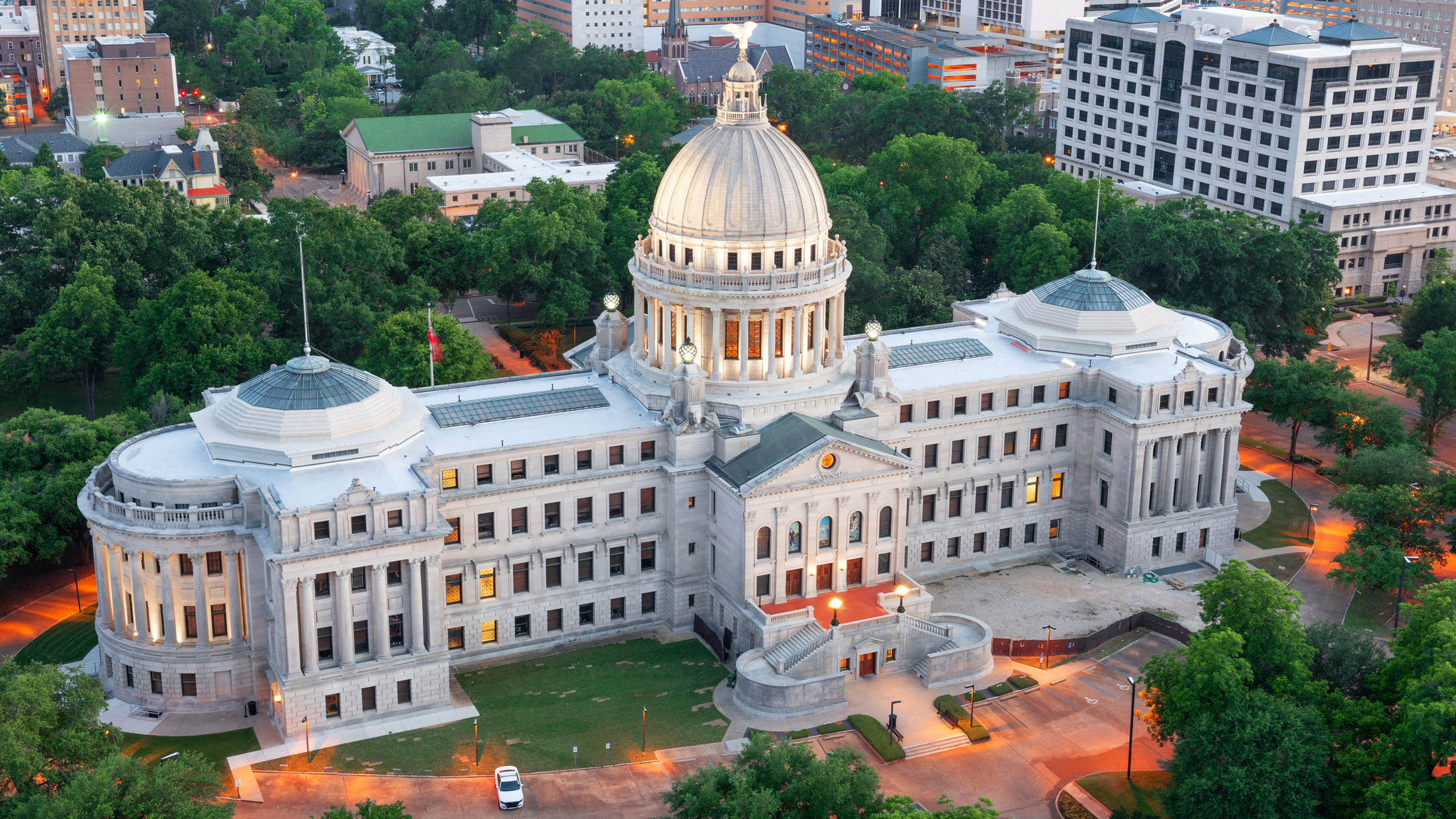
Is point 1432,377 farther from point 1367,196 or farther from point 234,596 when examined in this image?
point 234,596

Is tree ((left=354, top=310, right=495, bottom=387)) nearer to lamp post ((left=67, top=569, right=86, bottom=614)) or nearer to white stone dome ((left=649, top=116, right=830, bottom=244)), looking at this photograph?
lamp post ((left=67, top=569, right=86, bottom=614))

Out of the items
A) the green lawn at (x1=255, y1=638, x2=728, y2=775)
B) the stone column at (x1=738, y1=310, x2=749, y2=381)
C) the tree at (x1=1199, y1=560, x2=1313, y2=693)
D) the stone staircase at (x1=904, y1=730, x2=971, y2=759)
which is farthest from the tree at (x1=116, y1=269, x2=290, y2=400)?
the tree at (x1=1199, y1=560, x2=1313, y2=693)

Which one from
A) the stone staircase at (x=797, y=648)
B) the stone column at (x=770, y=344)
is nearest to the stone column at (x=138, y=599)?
the stone staircase at (x=797, y=648)

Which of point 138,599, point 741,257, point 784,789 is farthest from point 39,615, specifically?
point 784,789

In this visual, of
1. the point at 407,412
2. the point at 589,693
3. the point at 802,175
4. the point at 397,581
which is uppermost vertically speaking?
the point at 802,175

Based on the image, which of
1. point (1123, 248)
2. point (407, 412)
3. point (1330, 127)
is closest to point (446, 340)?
point (407, 412)

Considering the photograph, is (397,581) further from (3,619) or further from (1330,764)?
(1330,764)
